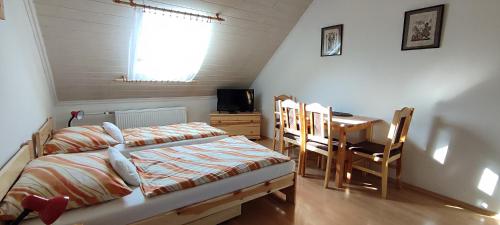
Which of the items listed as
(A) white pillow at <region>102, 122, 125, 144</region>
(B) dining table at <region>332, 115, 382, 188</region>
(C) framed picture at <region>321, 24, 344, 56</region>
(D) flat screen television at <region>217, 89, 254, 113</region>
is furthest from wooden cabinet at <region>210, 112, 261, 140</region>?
(B) dining table at <region>332, 115, 382, 188</region>

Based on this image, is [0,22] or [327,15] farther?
[327,15]

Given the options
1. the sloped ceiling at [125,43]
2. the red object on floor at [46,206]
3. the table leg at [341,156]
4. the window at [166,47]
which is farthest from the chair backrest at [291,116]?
the red object on floor at [46,206]

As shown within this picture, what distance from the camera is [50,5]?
7.38ft

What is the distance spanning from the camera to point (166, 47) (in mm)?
3561

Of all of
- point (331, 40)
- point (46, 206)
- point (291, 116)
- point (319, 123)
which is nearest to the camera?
point (46, 206)

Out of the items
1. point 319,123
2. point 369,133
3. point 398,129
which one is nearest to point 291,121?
point 319,123

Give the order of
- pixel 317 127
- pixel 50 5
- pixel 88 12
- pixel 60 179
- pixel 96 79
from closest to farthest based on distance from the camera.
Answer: pixel 60 179, pixel 50 5, pixel 88 12, pixel 317 127, pixel 96 79

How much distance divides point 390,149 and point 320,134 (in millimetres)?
693

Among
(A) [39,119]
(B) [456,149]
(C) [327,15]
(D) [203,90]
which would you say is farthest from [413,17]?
(A) [39,119]

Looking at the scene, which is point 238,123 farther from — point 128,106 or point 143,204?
point 143,204

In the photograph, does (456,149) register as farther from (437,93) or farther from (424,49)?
(424,49)

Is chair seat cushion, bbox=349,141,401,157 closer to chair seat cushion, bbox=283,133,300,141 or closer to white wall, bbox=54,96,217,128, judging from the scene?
chair seat cushion, bbox=283,133,300,141

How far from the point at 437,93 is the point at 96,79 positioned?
160 inches

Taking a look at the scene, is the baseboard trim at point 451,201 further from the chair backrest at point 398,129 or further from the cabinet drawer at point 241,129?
the cabinet drawer at point 241,129
